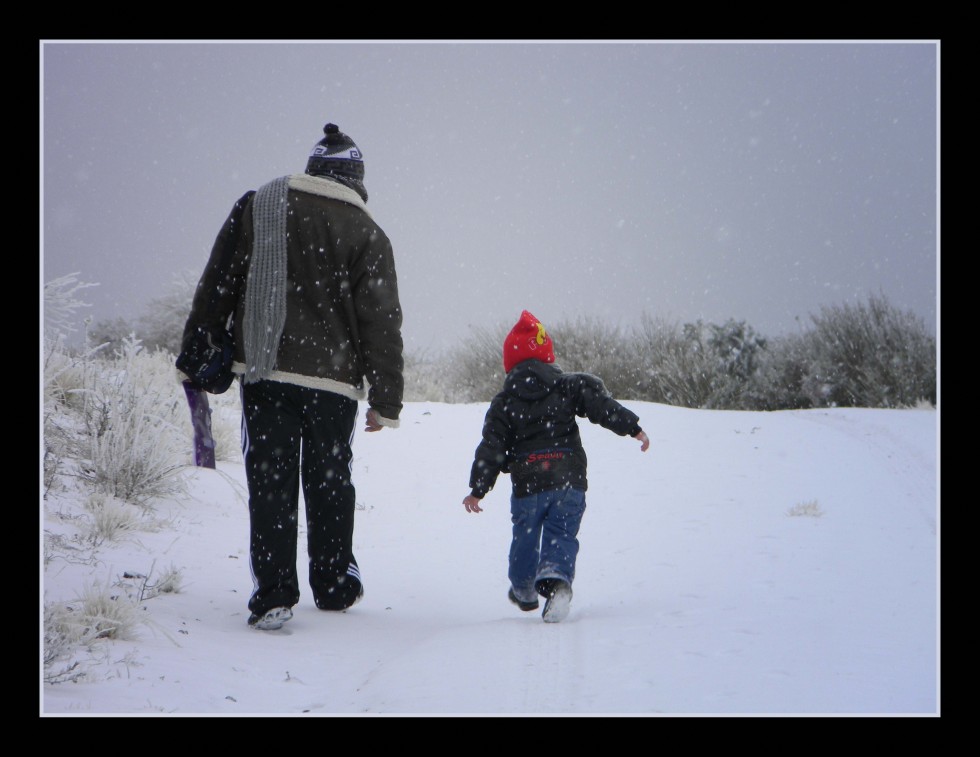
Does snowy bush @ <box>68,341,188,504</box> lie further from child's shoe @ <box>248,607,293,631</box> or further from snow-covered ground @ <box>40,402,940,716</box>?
child's shoe @ <box>248,607,293,631</box>

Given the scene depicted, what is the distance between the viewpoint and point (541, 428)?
14.2 ft

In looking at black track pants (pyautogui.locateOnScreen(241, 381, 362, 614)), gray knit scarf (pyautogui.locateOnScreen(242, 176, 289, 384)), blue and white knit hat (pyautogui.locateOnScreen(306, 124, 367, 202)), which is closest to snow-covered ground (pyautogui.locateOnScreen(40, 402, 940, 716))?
black track pants (pyautogui.locateOnScreen(241, 381, 362, 614))

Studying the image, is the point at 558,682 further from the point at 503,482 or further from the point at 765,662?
the point at 503,482

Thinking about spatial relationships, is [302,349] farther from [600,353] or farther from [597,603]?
[600,353]

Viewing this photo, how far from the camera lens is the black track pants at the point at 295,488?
3.72 metres

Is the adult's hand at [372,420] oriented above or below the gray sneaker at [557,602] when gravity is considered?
above

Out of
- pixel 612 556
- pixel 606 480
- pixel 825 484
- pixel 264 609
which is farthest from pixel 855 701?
pixel 606 480

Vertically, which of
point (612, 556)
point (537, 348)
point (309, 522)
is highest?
point (537, 348)

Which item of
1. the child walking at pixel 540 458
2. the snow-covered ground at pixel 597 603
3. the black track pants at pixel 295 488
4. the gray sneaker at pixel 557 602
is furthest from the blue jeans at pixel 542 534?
the black track pants at pixel 295 488

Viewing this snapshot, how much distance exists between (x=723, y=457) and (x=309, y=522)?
4.71 m

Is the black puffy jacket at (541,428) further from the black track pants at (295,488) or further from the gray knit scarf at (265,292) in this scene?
the gray knit scarf at (265,292)

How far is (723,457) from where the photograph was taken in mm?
7793

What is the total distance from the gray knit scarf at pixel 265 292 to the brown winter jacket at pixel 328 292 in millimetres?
47

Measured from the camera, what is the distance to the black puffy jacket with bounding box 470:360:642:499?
426 cm
